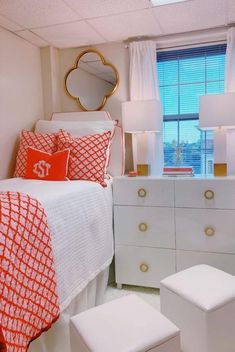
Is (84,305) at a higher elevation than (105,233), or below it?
below

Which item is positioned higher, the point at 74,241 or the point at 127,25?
the point at 127,25

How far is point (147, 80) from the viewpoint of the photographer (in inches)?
107

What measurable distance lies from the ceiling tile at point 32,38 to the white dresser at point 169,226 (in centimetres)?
147

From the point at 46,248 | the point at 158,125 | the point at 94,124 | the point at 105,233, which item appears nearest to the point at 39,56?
the point at 94,124

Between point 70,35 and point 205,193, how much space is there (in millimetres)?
1768

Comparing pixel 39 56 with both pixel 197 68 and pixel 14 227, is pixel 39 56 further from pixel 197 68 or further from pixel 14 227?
pixel 14 227

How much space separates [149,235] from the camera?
2291 millimetres

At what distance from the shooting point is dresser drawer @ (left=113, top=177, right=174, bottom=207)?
223 cm

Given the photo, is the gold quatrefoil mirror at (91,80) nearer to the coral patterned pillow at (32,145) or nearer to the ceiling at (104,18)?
the ceiling at (104,18)

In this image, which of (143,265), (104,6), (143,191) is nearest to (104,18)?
(104,6)

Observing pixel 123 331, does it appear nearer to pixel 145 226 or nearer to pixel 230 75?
pixel 145 226

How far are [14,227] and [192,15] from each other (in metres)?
2.02

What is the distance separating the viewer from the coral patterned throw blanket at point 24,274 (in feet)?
3.58

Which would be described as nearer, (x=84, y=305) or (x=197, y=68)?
(x=84, y=305)
